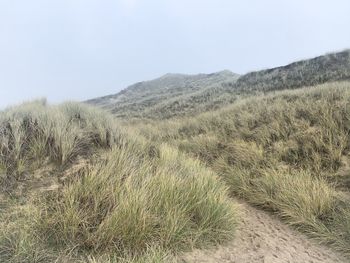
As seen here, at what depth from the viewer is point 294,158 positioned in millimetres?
6773

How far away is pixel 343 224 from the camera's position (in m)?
4.64

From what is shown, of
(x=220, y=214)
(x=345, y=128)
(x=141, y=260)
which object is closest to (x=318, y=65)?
(x=345, y=128)

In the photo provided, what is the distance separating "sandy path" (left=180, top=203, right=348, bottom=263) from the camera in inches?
155

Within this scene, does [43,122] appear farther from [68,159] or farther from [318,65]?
→ [318,65]

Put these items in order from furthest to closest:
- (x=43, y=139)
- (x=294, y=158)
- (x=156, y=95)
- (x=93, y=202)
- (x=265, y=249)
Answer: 1. (x=156, y=95)
2. (x=294, y=158)
3. (x=43, y=139)
4. (x=265, y=249)
5. (x=93, y=202)

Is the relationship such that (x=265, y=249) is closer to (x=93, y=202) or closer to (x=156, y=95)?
(x=93, y=202)

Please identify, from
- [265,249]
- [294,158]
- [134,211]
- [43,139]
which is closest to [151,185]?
[134,211]

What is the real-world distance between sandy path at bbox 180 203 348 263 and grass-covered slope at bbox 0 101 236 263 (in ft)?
0.56

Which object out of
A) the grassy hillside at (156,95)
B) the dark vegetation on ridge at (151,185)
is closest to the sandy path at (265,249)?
the dark vegetation on ridge at (151,185)

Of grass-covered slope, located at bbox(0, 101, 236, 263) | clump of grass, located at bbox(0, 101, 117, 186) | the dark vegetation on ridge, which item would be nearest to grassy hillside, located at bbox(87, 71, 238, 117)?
the dark vegetation on ridge

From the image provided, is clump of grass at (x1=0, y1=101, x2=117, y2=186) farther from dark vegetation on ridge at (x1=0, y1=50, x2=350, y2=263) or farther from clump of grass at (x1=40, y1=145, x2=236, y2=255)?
clump of grass at (x1=40, y1=145, x2=236, y2=255)

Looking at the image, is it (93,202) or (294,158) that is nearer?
(93,202)

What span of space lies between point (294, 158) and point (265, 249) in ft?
9.50

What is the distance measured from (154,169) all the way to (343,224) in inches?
102
